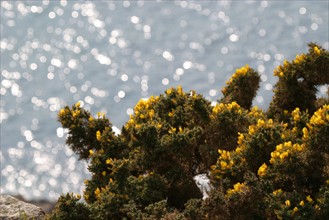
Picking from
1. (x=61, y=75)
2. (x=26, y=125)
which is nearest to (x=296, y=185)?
(x=26, y=125)

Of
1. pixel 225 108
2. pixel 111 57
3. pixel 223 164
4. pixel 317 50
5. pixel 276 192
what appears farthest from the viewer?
pixel 111 57

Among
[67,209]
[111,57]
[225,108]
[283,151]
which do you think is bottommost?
[67,209]

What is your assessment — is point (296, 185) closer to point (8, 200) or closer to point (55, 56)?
point (8, 200)

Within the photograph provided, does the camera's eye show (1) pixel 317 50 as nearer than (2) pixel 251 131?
No

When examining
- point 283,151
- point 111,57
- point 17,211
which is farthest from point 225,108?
point 111,57

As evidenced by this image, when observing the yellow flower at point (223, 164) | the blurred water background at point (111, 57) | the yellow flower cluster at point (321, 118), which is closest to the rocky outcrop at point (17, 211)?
the yellow flower at point (223, 164)

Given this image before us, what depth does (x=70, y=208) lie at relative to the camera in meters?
9.07

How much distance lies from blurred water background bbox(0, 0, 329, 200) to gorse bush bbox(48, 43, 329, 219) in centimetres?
2103

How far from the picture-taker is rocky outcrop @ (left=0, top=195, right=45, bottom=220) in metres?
9.79

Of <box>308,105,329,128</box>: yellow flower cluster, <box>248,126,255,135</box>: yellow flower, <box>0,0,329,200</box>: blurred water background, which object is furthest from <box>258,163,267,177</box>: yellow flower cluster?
<box>0,0,329,200</box>: blurred water background

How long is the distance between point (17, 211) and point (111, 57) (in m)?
29.1

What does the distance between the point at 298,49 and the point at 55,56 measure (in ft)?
46.2

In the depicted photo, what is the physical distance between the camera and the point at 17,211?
9.91m

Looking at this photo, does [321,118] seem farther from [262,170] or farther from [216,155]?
[216,155]
